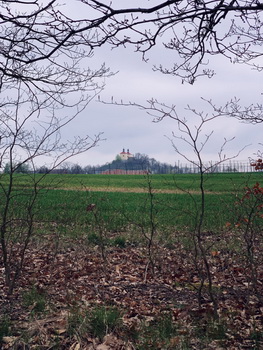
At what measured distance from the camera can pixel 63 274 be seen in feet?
22.0

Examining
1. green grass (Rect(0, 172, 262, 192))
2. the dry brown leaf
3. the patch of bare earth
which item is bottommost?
the dry brown leaf

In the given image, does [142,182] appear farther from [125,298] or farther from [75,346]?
[75,346]

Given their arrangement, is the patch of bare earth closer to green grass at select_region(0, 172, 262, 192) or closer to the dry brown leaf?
the dry brown leaf

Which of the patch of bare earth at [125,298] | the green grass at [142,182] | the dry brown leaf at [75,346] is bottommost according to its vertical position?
the dry brown leaf at [75,346]

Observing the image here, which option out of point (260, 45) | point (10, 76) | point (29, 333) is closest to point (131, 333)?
point (29, 333)

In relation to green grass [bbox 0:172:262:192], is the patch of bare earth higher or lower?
lower

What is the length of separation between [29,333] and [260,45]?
4675 millimetres

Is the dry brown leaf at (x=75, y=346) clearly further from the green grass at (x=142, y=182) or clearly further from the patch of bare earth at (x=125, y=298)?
the green grass at (x=142, y=182)

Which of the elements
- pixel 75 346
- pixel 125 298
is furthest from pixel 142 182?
pixel 75 346

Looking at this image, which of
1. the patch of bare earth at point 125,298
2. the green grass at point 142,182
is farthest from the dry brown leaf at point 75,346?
the green grass at point 142,182

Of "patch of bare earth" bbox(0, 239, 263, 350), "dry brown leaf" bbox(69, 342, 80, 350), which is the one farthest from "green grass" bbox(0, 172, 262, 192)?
"dry brown leaf" bbox(69, 342, 80, 350)

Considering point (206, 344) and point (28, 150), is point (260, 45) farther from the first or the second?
point (206, 344)

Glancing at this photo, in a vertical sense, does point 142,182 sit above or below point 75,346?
above

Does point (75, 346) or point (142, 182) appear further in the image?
point (142, 182)
